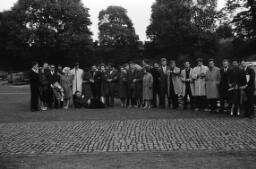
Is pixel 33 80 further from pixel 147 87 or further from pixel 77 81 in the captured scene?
pixel 147 87

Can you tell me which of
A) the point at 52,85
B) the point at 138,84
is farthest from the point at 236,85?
the point at 52,85

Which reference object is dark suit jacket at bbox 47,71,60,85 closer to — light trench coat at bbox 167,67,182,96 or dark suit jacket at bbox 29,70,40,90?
dark suit jacket at bbox 29,70,40,90

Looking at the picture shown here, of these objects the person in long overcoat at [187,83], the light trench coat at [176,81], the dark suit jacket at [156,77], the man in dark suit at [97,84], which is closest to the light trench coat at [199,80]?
the person in long overcoat at [187,83]

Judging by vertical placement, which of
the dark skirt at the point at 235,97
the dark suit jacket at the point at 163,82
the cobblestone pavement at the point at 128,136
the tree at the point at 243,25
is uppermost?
the tree at the point at 243,25

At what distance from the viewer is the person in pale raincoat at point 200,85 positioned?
54.7 feet

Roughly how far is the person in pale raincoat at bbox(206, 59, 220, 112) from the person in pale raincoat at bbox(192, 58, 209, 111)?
0.40m

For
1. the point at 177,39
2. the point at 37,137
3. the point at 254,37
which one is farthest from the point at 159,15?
the point at 37,137

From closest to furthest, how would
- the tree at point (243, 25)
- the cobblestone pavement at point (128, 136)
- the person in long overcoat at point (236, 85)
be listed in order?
1. the cobblestone pavement at point (128, 136)
2. the person in long overcoat at point (236, 85)
3. the tree at point (243, 25)

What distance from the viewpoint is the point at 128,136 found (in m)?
10.5

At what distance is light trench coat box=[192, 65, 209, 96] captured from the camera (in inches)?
655

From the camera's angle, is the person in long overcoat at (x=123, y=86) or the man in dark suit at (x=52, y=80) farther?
the person in long overcoat at (x=123, y=86)

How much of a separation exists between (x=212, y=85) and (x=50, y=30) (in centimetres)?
4250

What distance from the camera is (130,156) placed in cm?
809

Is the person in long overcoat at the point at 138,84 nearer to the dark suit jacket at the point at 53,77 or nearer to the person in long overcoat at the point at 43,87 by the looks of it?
the dark suit jacket at the point at 53,77
